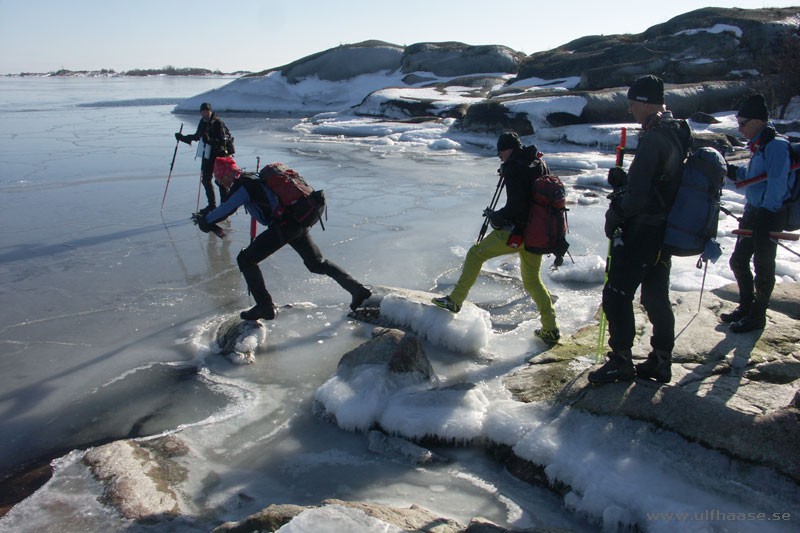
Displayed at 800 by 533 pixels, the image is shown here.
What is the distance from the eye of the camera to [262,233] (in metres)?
4.96

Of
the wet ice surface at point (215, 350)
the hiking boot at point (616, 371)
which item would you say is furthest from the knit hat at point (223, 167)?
the hiking boot at point (616, 371)

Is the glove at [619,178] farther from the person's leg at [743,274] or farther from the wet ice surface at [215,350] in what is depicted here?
the person's leg at [743,274]

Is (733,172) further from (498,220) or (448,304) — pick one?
(448,304)

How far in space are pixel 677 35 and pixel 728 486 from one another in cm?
2698

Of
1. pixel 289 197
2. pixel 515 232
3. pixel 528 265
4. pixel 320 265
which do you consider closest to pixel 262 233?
pixel 289 197

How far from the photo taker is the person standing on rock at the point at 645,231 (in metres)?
3.17

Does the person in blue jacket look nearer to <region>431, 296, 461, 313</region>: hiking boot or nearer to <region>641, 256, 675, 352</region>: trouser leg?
<region>641, 256, 675, 352</region>: trouser leg

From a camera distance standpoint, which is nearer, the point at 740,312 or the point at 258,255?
the point at 740,312

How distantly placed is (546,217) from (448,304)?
1168mm

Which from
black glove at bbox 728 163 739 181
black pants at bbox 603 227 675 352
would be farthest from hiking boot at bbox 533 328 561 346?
black glove at bbox 728 163 739 181

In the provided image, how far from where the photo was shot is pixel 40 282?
20.3ft

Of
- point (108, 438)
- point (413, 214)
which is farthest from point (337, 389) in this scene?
point (413, 214)

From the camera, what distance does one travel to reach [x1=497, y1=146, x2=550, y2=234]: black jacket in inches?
171

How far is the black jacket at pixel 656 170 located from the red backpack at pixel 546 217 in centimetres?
103
